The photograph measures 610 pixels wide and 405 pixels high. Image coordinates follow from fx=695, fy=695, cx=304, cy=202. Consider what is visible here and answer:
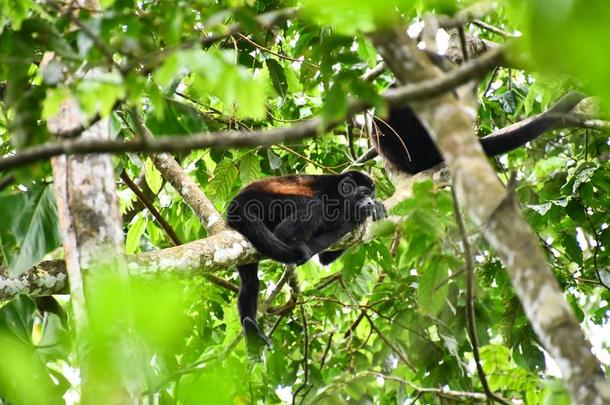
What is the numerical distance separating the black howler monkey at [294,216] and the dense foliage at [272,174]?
0.74 ft

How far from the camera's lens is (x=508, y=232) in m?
1.76

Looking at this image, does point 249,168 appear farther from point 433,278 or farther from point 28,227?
point 433,278

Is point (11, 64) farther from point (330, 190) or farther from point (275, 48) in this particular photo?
point (330, 190)

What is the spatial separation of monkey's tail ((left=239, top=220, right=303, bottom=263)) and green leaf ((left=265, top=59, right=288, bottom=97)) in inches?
36.3

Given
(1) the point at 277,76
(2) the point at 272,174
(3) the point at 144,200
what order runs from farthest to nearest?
(2) the point at 272,174 < (3) the point at 144,200 < (1) the point at 277,76

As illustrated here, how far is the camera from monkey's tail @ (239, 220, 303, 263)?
177 inches

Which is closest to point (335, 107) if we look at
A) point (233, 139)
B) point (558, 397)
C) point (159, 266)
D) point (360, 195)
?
point (233, 139)

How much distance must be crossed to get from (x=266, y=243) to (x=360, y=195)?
4.46 ft

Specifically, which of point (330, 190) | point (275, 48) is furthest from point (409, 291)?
point (275, 48)

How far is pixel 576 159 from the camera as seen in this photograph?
203 inches

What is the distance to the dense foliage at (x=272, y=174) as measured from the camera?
1.74 m

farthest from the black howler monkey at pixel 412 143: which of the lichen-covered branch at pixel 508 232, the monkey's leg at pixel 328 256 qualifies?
the lichen-covered branch at pixel 508 232

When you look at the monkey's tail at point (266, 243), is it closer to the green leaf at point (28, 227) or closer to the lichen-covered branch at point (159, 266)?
the lichen-covered branch at point (159, 266)

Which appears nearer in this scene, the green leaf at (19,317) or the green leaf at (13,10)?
the green leaf at (13,10)
